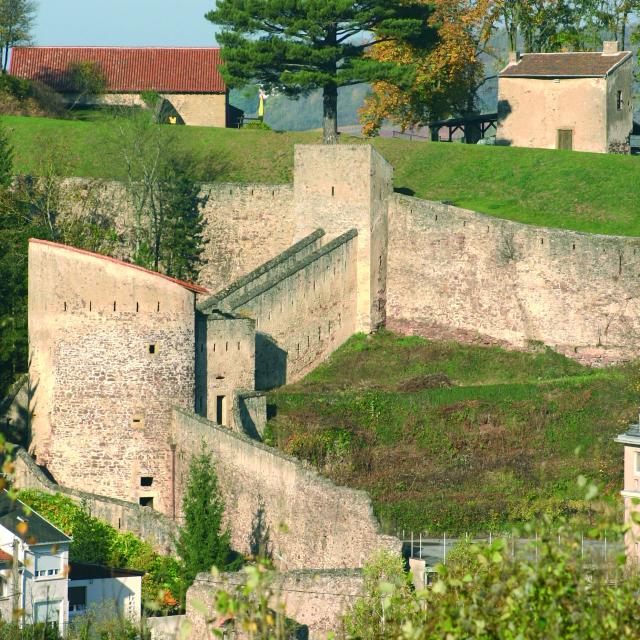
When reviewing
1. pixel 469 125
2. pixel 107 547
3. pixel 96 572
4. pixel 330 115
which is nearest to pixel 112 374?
pixel 107 547

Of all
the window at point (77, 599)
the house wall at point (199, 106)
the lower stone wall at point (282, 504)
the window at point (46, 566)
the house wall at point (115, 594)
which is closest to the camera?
the lower stone wall at point (282, 504)

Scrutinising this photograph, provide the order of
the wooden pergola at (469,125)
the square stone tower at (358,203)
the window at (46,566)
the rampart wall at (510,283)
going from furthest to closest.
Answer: the wooden pergola at (469,125)
the square stone tower at (358,203)
the rampart wall at (510,283)
the window at (46,566)

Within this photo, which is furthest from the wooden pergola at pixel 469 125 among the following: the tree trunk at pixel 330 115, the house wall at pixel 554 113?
the tree trunk at pixel 330 115

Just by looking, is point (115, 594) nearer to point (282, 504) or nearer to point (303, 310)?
point (282, 504)

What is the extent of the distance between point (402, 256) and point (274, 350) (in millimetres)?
5032

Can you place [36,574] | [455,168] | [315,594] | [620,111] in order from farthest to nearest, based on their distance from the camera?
[620,111]
[455,168]
[36,574]
[315,594]

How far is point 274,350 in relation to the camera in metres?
49.2

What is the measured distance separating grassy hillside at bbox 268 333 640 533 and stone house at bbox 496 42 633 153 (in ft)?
45.6

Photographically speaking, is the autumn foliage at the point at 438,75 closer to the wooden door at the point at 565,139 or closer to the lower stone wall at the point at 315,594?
the wooden door at the point at 565,139

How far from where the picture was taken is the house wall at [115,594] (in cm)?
3959

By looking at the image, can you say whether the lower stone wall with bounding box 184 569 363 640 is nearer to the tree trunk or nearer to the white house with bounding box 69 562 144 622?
the white house with bounding box 69 562 144 622

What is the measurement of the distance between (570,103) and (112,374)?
23.7m

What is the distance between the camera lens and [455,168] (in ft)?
191

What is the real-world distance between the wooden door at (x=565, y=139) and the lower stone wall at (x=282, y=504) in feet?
73.6
